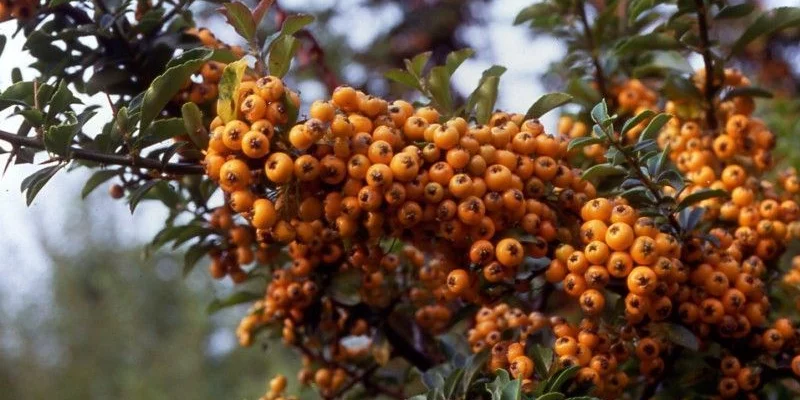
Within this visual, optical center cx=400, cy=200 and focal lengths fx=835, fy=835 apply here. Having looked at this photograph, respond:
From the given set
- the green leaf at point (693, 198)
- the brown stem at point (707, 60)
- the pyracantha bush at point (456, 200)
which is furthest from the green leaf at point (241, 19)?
the brown stem at point (707, 60)

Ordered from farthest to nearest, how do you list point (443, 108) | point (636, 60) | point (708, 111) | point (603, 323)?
point (636, 60) → point (708, 111) → point (443, 108) → point (603, 323)

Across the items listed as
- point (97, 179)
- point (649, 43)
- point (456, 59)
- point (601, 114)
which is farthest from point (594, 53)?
point (97, 179)

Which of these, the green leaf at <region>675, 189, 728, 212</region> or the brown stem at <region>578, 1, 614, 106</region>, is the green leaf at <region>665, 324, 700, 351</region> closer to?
the green leaf at <region>675, 189, 728, 212</region>

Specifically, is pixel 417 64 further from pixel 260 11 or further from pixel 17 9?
pixel 17 9

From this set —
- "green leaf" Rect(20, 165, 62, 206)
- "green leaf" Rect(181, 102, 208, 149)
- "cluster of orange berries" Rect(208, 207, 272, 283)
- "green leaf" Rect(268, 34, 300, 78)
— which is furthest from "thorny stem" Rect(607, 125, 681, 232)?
"green leaf" Rect(20, 165, 62, 206)

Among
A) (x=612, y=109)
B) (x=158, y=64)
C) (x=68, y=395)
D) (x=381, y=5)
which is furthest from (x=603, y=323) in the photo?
(x=68, y=395)

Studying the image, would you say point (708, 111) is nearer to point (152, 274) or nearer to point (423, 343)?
point (423, 343)

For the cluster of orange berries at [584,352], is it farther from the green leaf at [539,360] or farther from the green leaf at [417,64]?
the green leaf at [417,64]
